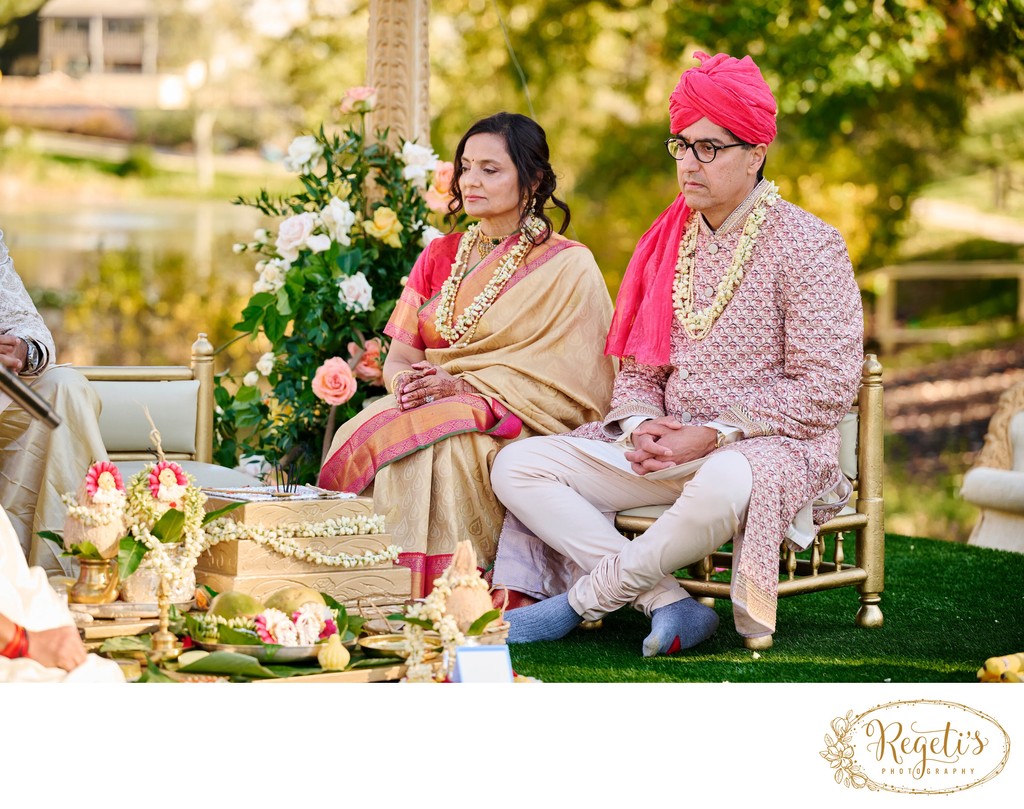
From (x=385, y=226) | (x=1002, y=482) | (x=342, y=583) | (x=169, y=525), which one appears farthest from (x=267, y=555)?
(x=1002, y=482)

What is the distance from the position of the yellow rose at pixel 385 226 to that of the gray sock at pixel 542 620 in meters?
1.76

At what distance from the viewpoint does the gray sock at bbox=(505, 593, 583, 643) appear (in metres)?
3.80

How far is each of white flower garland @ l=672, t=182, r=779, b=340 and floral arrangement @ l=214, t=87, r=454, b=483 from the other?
1.13m

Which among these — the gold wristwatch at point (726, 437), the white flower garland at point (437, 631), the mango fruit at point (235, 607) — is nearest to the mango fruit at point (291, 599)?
the mango fruit at point (235, 607)

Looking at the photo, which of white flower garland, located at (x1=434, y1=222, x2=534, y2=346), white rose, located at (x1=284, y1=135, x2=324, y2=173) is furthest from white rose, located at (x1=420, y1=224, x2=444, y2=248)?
white flower garland, located at (x1=434, y1=222, x2=534, y2=346)

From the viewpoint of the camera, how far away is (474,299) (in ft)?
14.3

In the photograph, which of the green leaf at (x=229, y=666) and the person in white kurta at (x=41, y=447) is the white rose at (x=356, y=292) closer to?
the person in white kurta at (x=41, y=447)

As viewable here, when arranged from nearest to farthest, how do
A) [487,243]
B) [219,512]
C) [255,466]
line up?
[219,512] < [487,243] < [255,466]

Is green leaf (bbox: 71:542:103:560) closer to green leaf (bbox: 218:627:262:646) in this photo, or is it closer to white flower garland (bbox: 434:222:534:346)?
green leaf (bbox: 218:627:262:646)

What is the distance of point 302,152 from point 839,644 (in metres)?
2.71

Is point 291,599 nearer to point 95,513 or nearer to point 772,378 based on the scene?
point 95,513

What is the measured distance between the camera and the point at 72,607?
3.19 meters

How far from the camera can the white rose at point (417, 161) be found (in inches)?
198
